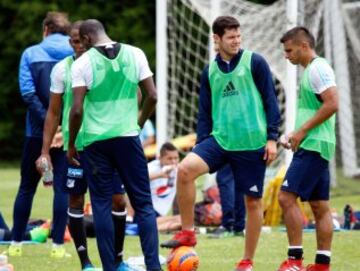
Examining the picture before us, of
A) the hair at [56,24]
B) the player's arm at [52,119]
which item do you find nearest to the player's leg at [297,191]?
the player's arm at [52,119]

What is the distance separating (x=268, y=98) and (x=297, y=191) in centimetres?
74

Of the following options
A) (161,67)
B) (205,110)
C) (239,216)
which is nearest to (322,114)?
(205,110)

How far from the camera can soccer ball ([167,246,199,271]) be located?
914 cm

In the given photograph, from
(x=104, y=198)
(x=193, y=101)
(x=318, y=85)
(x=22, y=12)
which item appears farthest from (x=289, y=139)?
(x=22, y=12)

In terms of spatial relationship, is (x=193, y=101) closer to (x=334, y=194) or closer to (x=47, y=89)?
(x=334, y=194)

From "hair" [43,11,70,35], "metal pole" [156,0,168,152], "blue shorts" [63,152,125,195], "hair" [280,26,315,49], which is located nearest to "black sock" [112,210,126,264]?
"blue shorts" [63,152,125,195]

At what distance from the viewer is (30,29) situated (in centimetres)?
2917

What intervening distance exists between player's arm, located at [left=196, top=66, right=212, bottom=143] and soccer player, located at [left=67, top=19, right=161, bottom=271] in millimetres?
832

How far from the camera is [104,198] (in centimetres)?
870

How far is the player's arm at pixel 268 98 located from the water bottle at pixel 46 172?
185cm

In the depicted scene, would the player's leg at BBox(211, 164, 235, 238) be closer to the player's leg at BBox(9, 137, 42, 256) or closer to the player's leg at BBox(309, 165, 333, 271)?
the player's leg at BBox(9, 137, 42, 256)

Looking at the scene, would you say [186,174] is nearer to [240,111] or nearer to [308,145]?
[240,111]

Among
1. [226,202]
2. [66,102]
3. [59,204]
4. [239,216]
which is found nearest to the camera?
[66,102]

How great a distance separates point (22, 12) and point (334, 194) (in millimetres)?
13240
